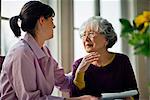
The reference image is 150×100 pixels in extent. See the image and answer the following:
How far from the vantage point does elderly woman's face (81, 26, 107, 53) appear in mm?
1605

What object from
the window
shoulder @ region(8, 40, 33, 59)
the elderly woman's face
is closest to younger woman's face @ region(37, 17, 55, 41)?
shoulder @ region(8, 40, 33, 59)

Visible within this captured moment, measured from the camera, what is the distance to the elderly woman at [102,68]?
5.21 ft

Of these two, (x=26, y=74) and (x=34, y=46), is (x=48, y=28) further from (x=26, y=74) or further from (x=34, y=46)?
(x=26, y=74)

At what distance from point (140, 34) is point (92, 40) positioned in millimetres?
1135

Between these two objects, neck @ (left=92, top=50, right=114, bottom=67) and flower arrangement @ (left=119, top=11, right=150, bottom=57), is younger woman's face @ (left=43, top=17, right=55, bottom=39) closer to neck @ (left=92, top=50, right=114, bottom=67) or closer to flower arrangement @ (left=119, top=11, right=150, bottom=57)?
neck @ (left=92, top=50, right=114, bottom=67)

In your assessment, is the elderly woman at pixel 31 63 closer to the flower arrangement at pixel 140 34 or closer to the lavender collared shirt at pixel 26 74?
the lavender collared shirt at pixel 26 74

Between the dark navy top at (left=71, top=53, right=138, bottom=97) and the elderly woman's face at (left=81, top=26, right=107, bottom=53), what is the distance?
0.36ft

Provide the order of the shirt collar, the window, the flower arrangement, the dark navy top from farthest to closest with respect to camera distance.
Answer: the window → the dark navy top → the shirt collar → the flower arrangement

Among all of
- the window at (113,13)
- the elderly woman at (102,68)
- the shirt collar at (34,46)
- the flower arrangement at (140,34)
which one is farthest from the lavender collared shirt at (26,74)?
the window at (113,13)

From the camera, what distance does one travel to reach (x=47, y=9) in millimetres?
1423

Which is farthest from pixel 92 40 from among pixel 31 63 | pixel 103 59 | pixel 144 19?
pixel 144 19

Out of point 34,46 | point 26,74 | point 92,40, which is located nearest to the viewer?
point 26,74

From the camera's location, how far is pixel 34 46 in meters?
1.38

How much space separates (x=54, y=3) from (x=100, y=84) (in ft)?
2.99
